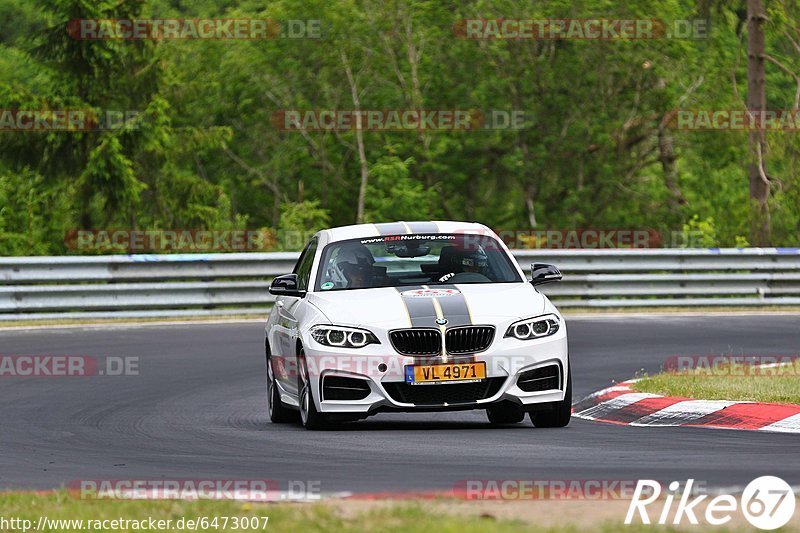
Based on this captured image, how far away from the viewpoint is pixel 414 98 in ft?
161

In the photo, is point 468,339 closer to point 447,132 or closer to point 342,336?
point 342,336

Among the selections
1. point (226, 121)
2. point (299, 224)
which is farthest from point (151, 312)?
point (226, 121)

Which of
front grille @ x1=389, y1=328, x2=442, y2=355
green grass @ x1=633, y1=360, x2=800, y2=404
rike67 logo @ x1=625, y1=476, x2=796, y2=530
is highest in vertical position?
front grille @ x1=389, y1=328, x2=442, y2=355

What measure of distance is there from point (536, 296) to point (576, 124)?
3782 cm

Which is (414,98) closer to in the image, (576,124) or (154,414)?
(576,124)

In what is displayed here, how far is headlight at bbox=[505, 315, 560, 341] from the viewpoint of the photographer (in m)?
11.1

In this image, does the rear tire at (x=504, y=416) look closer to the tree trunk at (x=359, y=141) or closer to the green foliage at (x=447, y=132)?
the green foliage at (x=447, y=132)

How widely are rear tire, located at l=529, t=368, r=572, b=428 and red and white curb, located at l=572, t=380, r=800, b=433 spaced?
28.7 inches

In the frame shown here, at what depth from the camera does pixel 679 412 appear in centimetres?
1191

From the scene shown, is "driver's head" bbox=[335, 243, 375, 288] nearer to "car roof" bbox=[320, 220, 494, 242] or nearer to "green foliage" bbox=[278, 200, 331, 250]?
"car roof" bbox=[320, 220, 494, 242]

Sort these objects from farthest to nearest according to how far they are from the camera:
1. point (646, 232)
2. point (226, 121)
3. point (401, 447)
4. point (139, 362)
Answer: point (226, 121)
point (646, 232)
point (139, 362)
point (401, 447)

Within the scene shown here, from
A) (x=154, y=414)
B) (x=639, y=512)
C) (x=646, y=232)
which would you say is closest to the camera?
(x=639, y=512)

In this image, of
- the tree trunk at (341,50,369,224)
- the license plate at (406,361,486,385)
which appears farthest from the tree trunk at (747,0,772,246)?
the license plate at (406,361,486,385)

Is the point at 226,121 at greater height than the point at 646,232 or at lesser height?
greater
